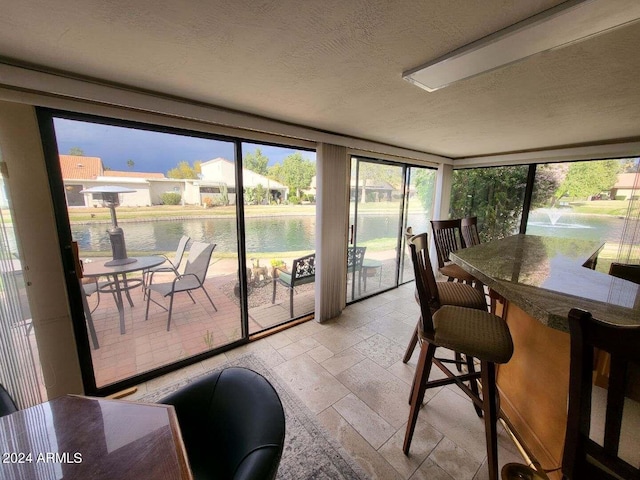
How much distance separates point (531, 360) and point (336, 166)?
237 cm

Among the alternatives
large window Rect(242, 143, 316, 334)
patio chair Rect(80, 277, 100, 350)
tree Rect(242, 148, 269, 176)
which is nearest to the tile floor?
large window Rect(242, 143, 316, 334)

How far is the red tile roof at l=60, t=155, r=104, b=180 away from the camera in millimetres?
1658

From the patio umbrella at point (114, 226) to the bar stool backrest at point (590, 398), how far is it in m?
2.57

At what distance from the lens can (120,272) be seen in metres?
1.98

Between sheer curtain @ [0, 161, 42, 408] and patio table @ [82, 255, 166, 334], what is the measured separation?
342mm

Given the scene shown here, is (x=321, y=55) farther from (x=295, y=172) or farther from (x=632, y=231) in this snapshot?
(x=632, y=231)

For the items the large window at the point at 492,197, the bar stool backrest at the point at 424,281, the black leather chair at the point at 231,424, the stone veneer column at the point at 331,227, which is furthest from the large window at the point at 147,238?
the large window at the point at 492,197

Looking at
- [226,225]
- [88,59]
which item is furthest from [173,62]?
[226,225]

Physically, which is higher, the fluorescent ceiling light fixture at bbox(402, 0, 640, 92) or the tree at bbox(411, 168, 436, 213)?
the fluorescent ceiling light fixture at bbox(402, 0, 640, 92)

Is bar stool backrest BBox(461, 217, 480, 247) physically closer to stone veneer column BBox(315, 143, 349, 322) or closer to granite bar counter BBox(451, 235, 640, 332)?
granite bar counter BBox(451, 235, 640, 332)

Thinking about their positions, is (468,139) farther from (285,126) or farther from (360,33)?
(360,33)

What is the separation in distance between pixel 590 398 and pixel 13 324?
2.71m

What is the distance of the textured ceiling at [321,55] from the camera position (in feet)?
2.94

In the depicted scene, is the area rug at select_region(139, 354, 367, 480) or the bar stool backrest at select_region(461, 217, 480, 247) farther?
the bar stool backrest at select_region(461, 217, 480, 247)
